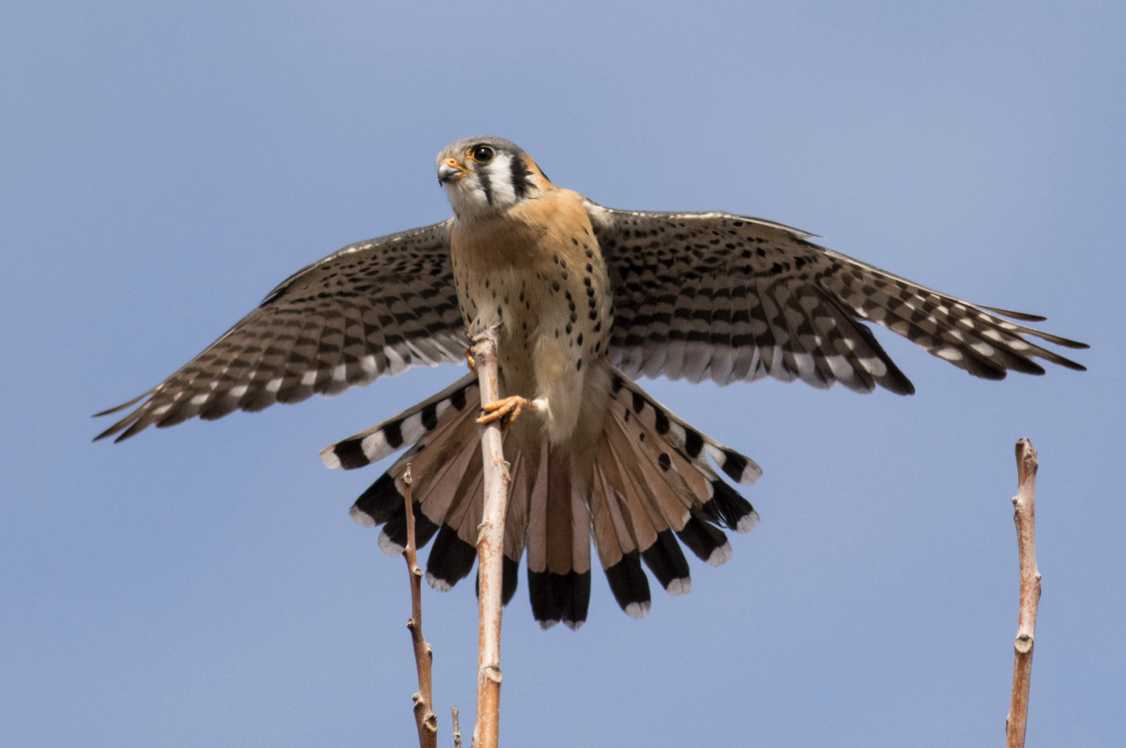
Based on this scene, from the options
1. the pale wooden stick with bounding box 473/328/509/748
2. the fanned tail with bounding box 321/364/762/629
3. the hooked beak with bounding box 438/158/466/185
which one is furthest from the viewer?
the fanned tail with bounding box 321/364/762/629

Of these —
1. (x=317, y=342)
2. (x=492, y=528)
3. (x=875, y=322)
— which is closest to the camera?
(x=492, y=528)

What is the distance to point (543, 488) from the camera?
4.33 m

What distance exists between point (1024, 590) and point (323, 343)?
3470mm

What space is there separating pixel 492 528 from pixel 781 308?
104 inches

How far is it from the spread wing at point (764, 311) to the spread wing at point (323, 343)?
704 mm

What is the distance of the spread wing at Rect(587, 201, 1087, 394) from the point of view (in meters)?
4.00

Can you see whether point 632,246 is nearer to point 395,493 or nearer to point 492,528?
point 395,493

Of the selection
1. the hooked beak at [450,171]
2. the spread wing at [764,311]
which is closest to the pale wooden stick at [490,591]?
the hooked beak at [450,171]

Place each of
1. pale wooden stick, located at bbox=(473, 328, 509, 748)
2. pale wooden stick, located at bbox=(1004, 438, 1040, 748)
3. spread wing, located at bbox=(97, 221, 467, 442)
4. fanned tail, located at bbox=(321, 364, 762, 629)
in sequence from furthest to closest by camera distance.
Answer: spread wing, located at bbox=(97, 221, 467, 442), fanned tail, located at bbox=(321, 364, 762, 629), pale wooden stick, located at bbox=(473, 328, 509, 748), pale wooden stick, located at bbox=(1004, 438, 1040, 748)

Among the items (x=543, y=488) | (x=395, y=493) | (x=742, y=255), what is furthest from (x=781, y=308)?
(x=395, y=493)

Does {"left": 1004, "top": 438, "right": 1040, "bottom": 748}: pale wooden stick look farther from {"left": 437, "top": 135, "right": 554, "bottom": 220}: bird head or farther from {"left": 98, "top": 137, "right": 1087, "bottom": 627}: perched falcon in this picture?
Answer: {"left": 437, "top": 135, "right": 554, "bottom": 220}: bird head

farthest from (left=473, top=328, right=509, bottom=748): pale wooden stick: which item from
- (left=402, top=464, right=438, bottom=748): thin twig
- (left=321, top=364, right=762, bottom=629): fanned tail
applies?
(left=321, top=364, right=762, bottom=629): fanned tail

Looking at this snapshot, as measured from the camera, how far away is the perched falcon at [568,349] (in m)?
3.92

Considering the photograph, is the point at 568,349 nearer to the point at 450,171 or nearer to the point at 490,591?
the point at 450,171
